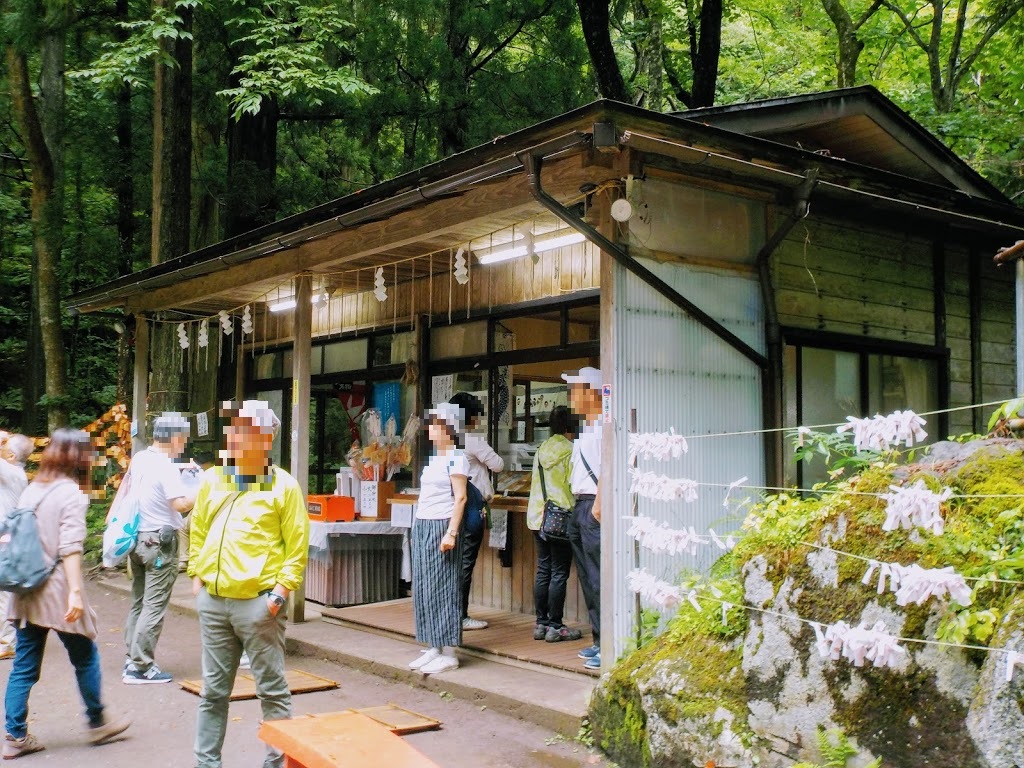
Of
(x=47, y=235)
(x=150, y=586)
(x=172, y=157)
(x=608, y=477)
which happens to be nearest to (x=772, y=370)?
(x=608, y=477)

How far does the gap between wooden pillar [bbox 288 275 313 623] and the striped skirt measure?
232 cm

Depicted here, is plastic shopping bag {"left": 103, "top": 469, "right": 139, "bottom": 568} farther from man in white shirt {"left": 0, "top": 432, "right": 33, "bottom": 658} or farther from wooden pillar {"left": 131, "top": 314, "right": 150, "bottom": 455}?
wooden pillar {"left": 131, "top": 314, "right": 150, "bottom": 455}

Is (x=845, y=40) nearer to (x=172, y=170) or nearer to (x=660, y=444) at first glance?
(x=172, y=170)

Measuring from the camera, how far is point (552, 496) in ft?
25.3

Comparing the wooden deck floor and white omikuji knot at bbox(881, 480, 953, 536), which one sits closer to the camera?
white omikuji knot at bbox(881, 480, 953, 536)

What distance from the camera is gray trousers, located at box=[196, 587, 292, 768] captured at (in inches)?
187

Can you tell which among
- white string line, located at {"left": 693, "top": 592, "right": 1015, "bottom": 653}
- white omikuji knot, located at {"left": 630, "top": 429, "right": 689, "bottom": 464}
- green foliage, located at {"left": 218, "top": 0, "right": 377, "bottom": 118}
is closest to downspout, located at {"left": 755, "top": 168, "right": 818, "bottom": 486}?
white omikuji knot, located at {"left": 630, "top": 429, "right": 689, "bottom": 464}

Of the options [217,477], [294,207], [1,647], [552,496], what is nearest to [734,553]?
[552,496]

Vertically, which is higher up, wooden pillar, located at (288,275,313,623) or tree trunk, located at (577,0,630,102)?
tree trunk, located at (577,0,630,102)

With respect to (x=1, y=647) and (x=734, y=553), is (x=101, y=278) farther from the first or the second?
(x=734, y=553)

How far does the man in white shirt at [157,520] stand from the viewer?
7340 millimetres

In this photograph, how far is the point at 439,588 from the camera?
7.37m

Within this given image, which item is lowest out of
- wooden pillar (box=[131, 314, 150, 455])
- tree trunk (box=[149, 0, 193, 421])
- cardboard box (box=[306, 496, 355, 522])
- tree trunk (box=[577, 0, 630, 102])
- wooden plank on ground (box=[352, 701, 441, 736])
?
wooden plank on ground (box=[352, 701, 441, 736])

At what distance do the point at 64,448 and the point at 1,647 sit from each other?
12.6 ft
